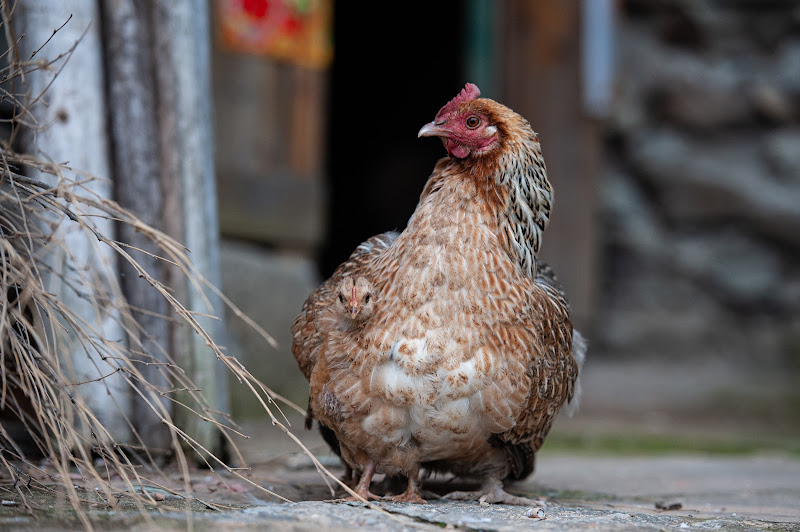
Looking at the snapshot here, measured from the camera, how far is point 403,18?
10719 mm

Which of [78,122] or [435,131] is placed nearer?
[435,131]

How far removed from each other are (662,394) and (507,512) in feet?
14.3

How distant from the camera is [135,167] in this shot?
3.12m

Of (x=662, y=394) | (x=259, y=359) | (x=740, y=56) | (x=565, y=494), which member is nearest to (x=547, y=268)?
(x=565, y=494)

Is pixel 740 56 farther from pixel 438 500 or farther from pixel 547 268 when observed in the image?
pixel 438 500

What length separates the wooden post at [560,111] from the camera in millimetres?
6660

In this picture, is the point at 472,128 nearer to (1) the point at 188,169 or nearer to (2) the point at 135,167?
(1) the point at 188,169

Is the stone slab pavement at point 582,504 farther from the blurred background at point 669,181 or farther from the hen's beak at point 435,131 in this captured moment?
the blurred background at point 669,181

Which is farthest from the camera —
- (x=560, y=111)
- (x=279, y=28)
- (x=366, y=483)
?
(x=560, y=111)

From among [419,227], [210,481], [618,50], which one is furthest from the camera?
[618,50]

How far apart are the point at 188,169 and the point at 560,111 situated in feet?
13.4

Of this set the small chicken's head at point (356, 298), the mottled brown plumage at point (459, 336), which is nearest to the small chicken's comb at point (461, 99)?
the mottled brown plumage at point (459, 336)

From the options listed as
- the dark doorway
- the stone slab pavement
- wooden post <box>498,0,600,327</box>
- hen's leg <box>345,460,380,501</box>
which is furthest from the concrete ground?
the dark doorway

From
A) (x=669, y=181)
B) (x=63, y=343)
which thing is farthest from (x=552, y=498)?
(x=669, y=181)
